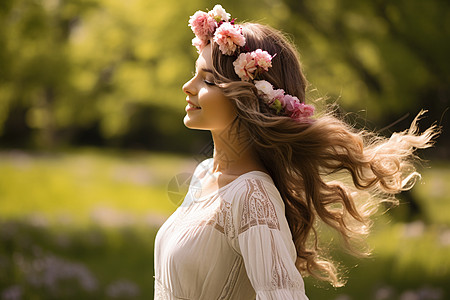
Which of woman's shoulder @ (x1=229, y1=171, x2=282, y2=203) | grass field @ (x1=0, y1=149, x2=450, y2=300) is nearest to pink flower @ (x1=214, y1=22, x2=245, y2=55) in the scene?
woman's shoulder @ (x1=229, y1=171, x2=282, y2=203)

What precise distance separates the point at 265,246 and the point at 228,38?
70 cm

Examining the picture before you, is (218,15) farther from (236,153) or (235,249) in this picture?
(235,249)

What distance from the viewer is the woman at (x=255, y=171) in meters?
1.82

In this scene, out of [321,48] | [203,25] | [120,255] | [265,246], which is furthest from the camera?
[321,48]

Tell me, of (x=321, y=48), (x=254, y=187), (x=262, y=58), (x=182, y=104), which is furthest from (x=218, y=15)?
(x=182, y=104)

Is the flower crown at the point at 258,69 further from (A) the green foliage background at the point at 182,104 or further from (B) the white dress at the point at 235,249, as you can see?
(A) the green foliage background at the point at 182,104

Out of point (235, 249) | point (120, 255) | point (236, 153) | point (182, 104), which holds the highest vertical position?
point (236, 153)

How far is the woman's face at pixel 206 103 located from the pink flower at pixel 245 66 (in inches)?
3.7

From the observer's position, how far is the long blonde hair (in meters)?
1.96

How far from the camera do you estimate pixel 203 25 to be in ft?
6.89

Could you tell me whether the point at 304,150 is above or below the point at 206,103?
below

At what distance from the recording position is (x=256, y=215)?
1799 mm

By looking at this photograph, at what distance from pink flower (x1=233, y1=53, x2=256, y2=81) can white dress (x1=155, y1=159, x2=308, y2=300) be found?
0.33 metres

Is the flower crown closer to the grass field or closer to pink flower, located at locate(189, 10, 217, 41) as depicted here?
pink flower, located at locate(189, 10, 217, 41)
